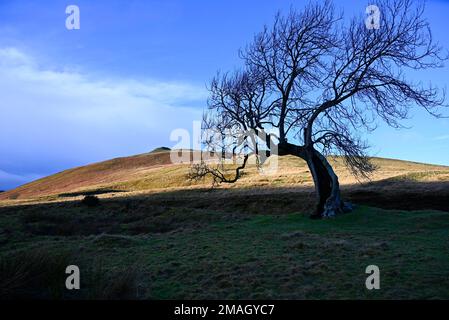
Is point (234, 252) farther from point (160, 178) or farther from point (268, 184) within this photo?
point (160, 178)

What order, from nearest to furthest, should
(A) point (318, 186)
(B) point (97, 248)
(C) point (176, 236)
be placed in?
1. (B) point (97, 248)
2. (C) point (176, 236)
3. (A) point (318, 186)

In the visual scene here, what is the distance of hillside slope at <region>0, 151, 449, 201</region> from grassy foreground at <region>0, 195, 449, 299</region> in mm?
21859

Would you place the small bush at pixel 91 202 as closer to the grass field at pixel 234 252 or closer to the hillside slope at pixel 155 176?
the grass field at pixel 234 252

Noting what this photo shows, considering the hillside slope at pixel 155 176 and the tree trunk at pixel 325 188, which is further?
the hillside slope at pixel 155 176

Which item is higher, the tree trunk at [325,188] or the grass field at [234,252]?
the tree trunk at [325,188]

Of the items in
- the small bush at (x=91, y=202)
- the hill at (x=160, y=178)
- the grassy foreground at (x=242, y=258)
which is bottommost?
the grassy foreground at (x=242, y=258)

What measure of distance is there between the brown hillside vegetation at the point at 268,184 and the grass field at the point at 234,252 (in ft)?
1.59

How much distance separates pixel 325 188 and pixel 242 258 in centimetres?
1288

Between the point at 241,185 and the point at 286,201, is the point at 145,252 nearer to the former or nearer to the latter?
the point at 286,201

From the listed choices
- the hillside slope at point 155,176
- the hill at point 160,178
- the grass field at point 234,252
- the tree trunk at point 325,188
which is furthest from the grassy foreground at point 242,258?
the hillside slope at point 155,176

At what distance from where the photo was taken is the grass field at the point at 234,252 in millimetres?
10188

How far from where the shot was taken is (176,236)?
20.6 metres
